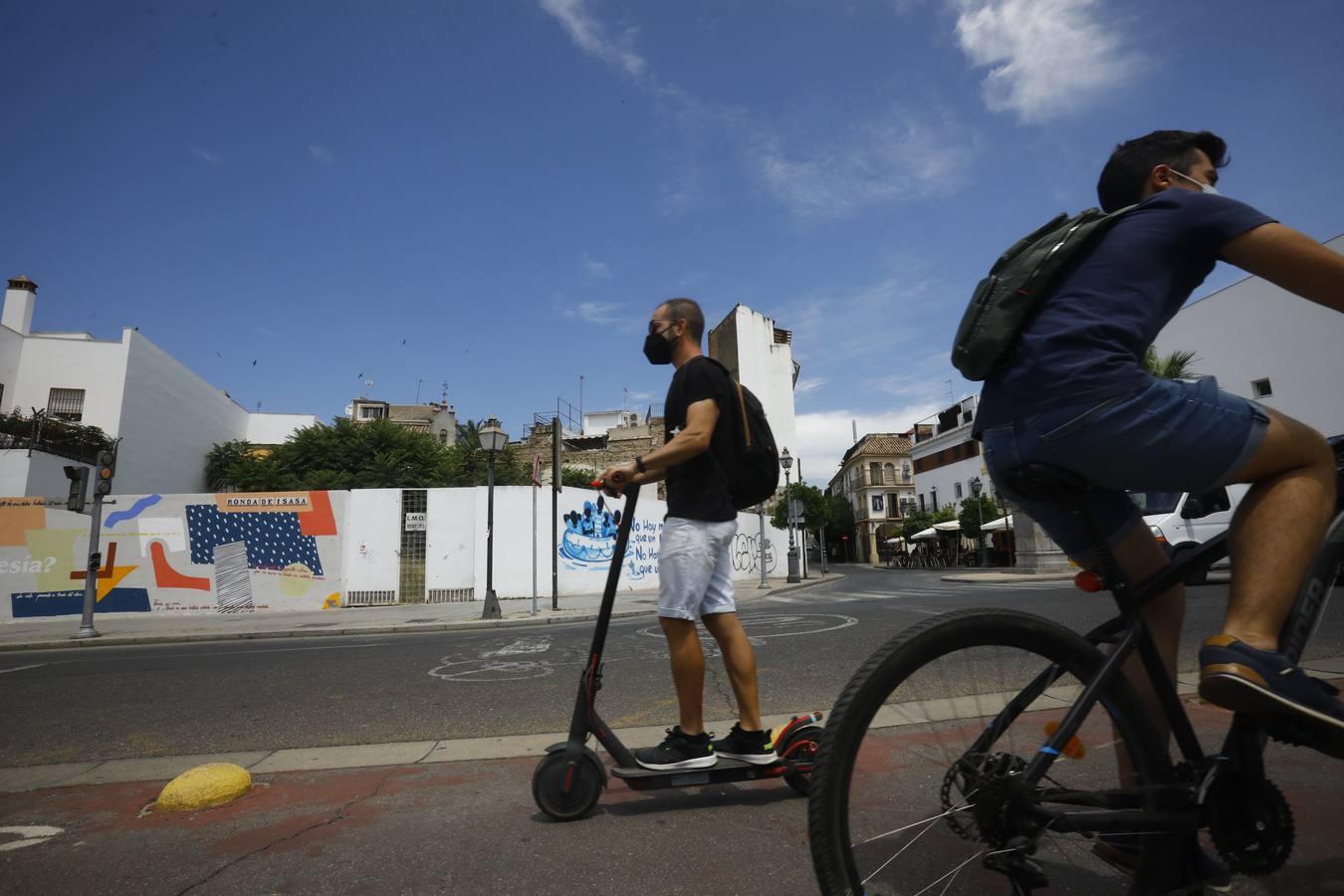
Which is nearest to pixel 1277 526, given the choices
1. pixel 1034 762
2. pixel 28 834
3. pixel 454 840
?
pixel 1034 762

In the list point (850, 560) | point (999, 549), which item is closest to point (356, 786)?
point (999, 549)

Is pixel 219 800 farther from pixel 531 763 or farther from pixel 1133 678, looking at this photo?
pixel 1133 678

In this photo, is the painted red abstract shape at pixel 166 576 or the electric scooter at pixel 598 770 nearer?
the electric scooter at pixel 598 770

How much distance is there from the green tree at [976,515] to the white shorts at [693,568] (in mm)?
36722

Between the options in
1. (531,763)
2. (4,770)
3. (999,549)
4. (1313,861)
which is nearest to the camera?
(1313,861)

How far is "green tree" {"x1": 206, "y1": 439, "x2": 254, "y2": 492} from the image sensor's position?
38.7 meters

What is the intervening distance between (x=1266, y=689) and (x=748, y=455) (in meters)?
1.62

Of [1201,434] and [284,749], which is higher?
[1201,434]

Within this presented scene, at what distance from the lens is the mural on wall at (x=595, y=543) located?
64.5 feet

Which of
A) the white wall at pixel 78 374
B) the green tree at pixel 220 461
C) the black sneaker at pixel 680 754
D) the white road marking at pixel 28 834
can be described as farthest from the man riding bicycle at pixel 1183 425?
the green tree at pixel 220 461

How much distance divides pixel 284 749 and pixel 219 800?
83 cm

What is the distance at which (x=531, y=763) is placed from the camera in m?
3.06

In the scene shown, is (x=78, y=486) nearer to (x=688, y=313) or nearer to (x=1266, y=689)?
(x=688, y=313)

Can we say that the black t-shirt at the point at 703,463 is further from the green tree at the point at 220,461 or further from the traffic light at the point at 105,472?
the green tree at the point at 220,461
